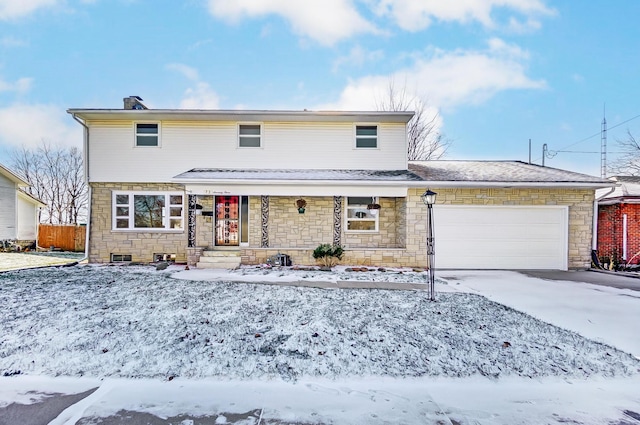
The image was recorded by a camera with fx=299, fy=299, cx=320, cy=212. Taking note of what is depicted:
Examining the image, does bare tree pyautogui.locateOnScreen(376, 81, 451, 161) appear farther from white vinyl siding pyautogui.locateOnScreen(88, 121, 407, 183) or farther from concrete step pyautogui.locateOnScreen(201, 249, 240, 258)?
concrete step pyautogui.locateOnScreen(201, 249, 240, 258)

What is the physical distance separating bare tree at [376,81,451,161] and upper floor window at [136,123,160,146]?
14.8 m

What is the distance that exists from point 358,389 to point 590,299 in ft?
20.3

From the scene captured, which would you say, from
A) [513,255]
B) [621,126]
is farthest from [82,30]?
[621,126]

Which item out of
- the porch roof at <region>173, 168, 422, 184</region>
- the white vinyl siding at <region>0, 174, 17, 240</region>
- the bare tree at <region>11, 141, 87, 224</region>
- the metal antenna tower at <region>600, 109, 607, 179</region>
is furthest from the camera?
the bare tree at <region>11, 141, 87, 224</region>

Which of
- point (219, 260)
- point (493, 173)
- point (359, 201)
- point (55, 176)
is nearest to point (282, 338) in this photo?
point (219, 260)

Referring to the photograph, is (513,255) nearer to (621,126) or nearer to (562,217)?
(562,217)

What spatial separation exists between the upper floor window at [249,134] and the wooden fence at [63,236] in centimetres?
1264

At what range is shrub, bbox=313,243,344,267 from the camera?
986 cm

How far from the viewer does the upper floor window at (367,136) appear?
11328mm

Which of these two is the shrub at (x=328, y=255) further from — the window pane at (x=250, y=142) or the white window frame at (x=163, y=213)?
Answer: the white window frame at (x=163, y=213)

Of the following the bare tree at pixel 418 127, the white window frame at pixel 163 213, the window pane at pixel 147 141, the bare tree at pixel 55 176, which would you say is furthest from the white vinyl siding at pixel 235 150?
the bare tree at pixel 55 176

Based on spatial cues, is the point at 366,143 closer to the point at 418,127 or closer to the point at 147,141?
the point at 147,141

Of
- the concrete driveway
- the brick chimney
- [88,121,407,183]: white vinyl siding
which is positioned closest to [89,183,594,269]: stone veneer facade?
the concrete driveway

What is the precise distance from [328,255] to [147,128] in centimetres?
814
